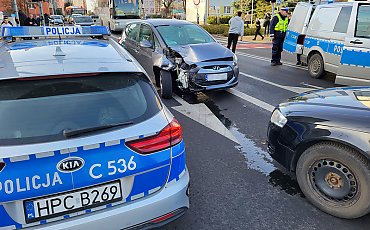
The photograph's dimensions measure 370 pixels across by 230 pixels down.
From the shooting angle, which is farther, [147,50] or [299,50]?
[299,50]

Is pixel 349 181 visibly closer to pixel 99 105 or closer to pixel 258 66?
pixel 99 105

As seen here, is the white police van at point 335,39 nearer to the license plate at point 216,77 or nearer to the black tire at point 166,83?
the license plate at point 216,77

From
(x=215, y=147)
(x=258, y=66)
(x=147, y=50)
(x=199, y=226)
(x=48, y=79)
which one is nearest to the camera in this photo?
(x=48, y=79)

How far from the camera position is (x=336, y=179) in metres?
2.78

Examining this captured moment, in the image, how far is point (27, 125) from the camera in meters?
1.89

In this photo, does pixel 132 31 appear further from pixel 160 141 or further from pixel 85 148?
pixel 85 148

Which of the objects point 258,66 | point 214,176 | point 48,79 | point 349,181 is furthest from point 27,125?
point 258,66

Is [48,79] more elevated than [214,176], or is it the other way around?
[48,79]

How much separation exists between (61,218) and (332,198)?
2.31m

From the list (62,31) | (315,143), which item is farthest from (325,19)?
(62,31)

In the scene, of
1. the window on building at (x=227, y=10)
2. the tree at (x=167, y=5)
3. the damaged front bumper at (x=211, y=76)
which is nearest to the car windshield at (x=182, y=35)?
the damaged front bumper at (x=211, y=76)

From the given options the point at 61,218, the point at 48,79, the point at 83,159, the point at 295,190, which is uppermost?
the point at 48,79

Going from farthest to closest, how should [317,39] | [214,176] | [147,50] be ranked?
1. [317,39]
2. [147,50]
3. [214,176]

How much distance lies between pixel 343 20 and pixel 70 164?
7.74 meters
